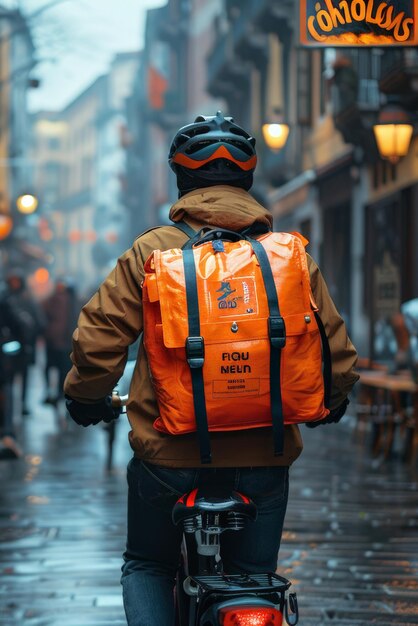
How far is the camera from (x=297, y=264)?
3.56 meters

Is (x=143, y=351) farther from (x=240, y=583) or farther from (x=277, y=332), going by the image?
(x=240, y=583)

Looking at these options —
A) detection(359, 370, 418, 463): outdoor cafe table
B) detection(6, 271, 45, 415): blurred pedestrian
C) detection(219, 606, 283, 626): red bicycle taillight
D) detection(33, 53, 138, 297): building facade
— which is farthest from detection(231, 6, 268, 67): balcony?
detection(33, 53, 138, 297): building facade

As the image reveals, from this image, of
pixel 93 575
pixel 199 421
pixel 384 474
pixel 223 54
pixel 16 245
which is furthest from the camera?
pixel 16 245

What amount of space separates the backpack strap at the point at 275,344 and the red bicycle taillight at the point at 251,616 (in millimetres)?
492

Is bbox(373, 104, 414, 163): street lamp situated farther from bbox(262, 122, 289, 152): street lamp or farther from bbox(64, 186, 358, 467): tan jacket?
bbox(64, 186, 358, 467): tan jacket

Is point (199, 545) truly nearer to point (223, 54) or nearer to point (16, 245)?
point (223, 54)

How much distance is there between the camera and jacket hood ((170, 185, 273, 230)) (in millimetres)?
3705

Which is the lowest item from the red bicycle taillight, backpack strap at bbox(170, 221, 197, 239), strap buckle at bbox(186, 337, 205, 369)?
the red bicycle taillight

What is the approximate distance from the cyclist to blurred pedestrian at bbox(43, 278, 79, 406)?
14.5 metres

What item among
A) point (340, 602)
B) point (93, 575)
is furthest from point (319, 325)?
point (93, 575)

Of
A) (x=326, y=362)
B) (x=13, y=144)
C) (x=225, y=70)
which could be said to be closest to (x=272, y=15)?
(x=225, y=70)

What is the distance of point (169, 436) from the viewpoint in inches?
140

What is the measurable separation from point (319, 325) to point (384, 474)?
7569 mm

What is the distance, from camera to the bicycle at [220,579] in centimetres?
320
